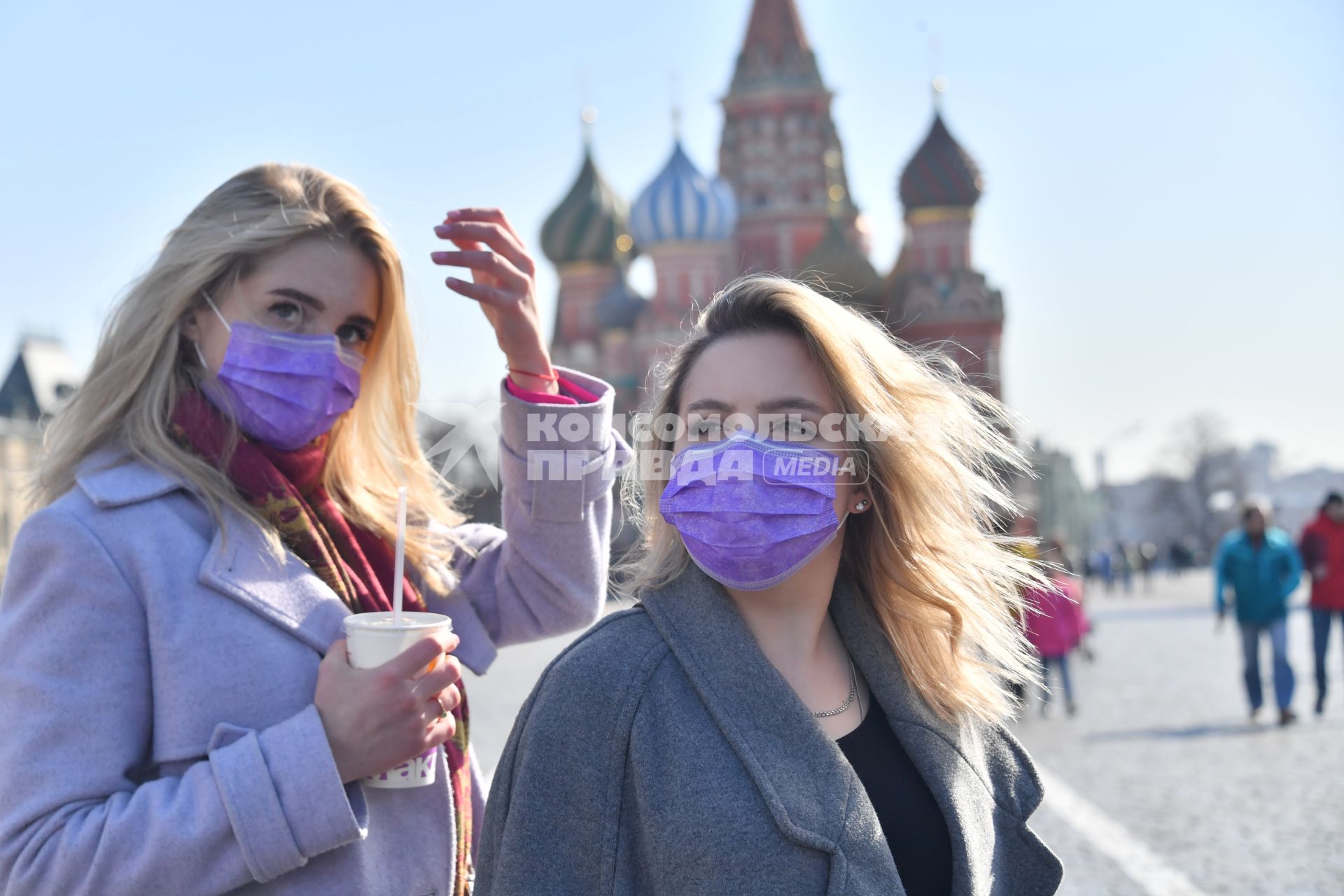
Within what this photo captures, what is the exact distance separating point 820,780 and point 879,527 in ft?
2.12

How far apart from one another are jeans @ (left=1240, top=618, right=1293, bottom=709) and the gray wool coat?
9086mm

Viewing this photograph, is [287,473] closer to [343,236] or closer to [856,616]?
[343,236]

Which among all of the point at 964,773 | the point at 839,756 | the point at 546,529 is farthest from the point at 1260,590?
the point at 839,756

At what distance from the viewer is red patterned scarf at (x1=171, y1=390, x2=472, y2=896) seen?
2.21 meters

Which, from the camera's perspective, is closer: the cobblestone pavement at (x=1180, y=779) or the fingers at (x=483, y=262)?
the fingers at (x=483, y=262)

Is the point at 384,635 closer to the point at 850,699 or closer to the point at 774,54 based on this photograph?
the point at 850,699

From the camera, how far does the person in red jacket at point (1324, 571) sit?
10.4m

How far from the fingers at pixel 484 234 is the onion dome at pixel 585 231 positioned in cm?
3897

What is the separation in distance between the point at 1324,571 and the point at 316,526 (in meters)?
10.3

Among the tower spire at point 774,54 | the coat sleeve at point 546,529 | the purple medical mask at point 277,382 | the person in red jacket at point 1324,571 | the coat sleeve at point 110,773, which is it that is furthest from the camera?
the tower spire at point 774,54

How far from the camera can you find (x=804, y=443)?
2.17m

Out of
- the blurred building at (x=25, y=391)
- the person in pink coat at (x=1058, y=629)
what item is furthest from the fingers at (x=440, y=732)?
the blurred building at (x=25, y=391)

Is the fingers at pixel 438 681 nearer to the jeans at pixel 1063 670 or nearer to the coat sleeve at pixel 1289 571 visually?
the jeans at pixel 1063 670

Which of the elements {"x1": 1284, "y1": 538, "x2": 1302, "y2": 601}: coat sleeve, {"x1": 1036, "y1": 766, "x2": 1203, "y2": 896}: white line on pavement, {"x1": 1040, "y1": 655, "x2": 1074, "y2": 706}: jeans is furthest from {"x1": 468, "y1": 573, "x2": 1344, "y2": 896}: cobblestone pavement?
{"x1": 1284, "y1": 538, "x2": 1302, "y2": 601}: coat sleeve
